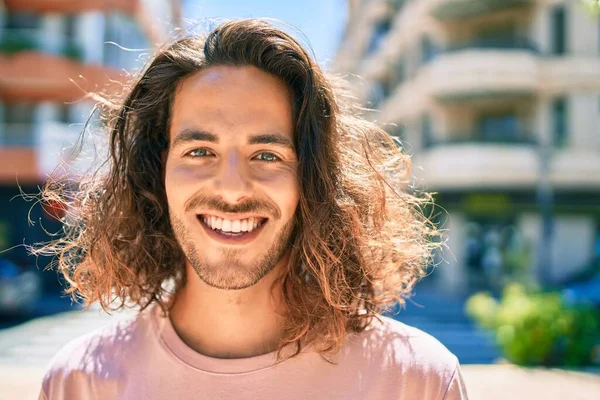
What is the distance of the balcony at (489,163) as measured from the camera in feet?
65.2

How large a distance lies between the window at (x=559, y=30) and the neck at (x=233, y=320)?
67.6 ft

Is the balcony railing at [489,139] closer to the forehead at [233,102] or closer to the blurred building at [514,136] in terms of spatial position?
the blurred building at [514,136]

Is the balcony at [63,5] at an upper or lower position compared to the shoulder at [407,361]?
upper

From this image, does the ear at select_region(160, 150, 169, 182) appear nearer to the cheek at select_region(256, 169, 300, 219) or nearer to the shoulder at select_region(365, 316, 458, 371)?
the cheek at select_region(256, 169, 300, 219)

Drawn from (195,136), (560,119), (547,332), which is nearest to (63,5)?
(560,119)

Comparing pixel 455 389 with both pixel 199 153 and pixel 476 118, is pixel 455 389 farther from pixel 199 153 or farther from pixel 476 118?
pixel 476 118

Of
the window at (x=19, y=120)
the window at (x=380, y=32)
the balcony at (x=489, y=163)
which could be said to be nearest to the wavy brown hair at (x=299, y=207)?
the balcony at (x=489, y=163)

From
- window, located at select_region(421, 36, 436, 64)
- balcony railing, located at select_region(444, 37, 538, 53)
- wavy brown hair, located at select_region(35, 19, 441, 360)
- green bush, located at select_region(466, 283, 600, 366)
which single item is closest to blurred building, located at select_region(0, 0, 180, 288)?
window, located at select_region(421, 36, 436, 64)

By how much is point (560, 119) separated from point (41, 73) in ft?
51.1

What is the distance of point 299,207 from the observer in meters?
2.33

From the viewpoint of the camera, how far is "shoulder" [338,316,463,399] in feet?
6.42

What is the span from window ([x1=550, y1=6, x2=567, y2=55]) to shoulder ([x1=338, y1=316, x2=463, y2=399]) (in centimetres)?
2058

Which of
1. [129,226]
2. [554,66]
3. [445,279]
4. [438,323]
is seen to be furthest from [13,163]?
[129,226]

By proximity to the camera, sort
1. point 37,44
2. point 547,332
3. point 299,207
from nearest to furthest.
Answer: point 299,207, point 547,332, point 37,44
